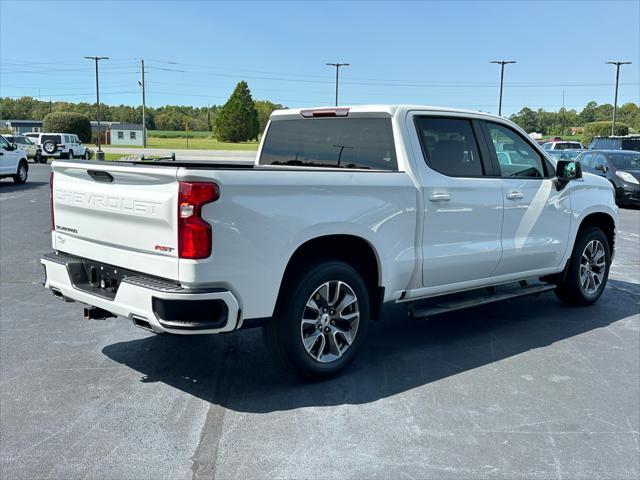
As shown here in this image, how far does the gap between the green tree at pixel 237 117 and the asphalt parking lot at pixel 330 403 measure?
91.2 m

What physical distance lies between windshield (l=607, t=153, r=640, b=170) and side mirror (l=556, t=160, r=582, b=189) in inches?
505

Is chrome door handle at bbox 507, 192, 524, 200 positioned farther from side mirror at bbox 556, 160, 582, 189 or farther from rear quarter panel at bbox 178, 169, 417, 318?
rear quarter panel at bbox 178, 169, 417, 318

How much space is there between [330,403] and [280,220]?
1.25 metres

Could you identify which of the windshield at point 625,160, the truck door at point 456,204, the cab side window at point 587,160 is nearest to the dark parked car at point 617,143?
the cab side window at point 587,160

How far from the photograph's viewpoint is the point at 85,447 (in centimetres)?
347

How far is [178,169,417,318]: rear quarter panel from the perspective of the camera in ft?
12.1

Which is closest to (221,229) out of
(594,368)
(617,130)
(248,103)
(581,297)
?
(594,368)

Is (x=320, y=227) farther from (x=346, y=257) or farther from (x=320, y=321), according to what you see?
(x=320, y=321)

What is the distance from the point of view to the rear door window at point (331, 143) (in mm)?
4992

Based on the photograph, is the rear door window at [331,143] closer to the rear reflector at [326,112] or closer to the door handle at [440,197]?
the rear reflector at [326,112]

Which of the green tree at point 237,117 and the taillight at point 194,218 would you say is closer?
the taillight at point 194,218

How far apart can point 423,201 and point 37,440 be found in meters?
3.02

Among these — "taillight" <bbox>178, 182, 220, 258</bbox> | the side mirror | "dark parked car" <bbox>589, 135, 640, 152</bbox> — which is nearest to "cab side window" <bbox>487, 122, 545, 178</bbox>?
the side mirror

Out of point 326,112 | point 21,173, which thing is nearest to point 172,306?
point 326,112
